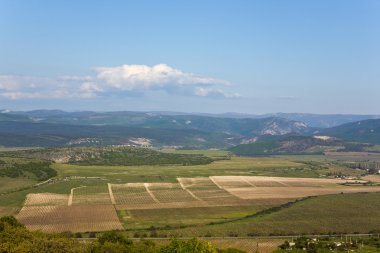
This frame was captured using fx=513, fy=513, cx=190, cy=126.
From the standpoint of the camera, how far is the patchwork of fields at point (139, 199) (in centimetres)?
12462

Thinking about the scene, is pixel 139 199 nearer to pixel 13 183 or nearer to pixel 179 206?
pixel 179 206

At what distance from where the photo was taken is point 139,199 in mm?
157250

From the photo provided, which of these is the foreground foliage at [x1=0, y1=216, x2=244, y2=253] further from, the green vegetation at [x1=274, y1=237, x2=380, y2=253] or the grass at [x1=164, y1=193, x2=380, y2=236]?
the grass at [x1=164, y1=193, x2=380, y2=236]

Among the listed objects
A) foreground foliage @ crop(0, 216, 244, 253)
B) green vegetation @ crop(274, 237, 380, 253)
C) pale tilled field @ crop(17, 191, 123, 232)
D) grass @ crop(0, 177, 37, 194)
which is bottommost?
pale tilled field @ crop(17, 191, 123, 232)

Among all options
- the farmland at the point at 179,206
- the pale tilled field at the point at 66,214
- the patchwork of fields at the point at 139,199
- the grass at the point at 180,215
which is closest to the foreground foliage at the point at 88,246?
the farmland at the point at 179,206

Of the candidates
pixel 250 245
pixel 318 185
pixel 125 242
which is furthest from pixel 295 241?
pixel 318 185

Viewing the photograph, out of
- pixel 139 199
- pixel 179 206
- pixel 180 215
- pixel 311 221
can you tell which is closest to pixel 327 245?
pixel 311 221

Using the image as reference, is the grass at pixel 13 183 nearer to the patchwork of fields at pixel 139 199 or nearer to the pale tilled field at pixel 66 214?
the patchwork of fields at pixel 139 199

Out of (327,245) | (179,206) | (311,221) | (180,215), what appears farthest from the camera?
(179,206)

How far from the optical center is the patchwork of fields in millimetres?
124625

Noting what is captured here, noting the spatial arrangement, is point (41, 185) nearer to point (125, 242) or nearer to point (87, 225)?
point (87, 225)

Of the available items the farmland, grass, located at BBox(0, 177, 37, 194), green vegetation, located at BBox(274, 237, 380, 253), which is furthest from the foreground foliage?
grass, located at BBox(0, 177, 37, 194)

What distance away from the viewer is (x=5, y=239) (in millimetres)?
79812

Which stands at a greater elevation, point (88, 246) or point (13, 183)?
point (88, 246)
